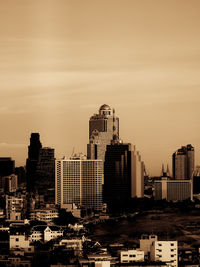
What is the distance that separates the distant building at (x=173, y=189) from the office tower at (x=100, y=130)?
185cm

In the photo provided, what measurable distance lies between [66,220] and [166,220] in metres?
3.59

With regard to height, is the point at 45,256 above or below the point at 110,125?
below

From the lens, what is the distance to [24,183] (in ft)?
95.1

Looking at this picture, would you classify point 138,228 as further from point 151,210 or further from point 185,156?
point 185,156

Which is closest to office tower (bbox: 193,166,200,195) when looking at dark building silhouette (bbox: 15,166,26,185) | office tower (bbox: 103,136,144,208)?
office tower (bbox: 103,136,144,208)

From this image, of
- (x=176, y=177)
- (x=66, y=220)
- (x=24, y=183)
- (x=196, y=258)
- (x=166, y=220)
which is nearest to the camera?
(x=196, y=258)

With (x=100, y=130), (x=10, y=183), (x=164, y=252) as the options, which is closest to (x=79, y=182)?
(x=10, y=183)

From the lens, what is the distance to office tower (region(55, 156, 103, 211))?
86.1 ft

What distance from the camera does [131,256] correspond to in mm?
11711

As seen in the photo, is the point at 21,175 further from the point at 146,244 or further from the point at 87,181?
the point at 146,244

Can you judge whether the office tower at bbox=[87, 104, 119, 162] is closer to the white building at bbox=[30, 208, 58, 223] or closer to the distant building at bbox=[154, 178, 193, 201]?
the distant building at bbox=[154, 178, 193, 201]

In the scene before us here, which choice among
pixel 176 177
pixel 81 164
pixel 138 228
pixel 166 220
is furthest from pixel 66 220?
pixel 176 177

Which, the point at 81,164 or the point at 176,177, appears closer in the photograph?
the point at 81,164

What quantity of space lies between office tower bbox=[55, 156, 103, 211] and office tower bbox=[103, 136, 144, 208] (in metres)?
1.04
